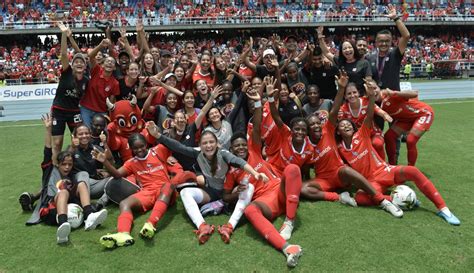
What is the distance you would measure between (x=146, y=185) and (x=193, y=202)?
872mm

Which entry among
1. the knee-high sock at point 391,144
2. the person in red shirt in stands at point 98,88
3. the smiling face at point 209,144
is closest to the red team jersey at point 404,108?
the knee-high sock at point 391,144

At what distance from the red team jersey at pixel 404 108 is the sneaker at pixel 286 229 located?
2.74 metres

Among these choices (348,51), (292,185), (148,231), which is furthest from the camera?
(348,51)

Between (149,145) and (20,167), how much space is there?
3.21 metres

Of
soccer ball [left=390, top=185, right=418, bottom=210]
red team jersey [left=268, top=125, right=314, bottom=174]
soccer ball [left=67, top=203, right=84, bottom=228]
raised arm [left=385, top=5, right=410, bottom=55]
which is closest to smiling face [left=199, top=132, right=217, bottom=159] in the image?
red team jersey [left=268, top=125, right=314, bottom=174]

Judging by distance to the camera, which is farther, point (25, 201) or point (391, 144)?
point (391, 144)

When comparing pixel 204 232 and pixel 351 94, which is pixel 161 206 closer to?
pixel 204 232

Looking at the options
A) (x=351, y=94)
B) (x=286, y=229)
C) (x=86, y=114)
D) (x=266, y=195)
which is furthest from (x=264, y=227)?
(x=86, y=114)

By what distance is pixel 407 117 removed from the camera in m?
5.83

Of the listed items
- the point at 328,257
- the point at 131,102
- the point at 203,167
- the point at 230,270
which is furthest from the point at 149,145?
the point at 328,257

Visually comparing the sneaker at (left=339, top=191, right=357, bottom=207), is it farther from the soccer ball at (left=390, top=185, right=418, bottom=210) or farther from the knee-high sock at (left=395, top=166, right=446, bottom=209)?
the knee-high sock at (left=395, top=166, right=446, bottom=209)

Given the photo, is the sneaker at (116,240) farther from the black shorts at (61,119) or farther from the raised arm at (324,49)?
the raised arm at (324,49)

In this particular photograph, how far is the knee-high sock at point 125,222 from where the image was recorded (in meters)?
4.12

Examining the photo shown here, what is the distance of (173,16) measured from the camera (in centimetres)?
3167
